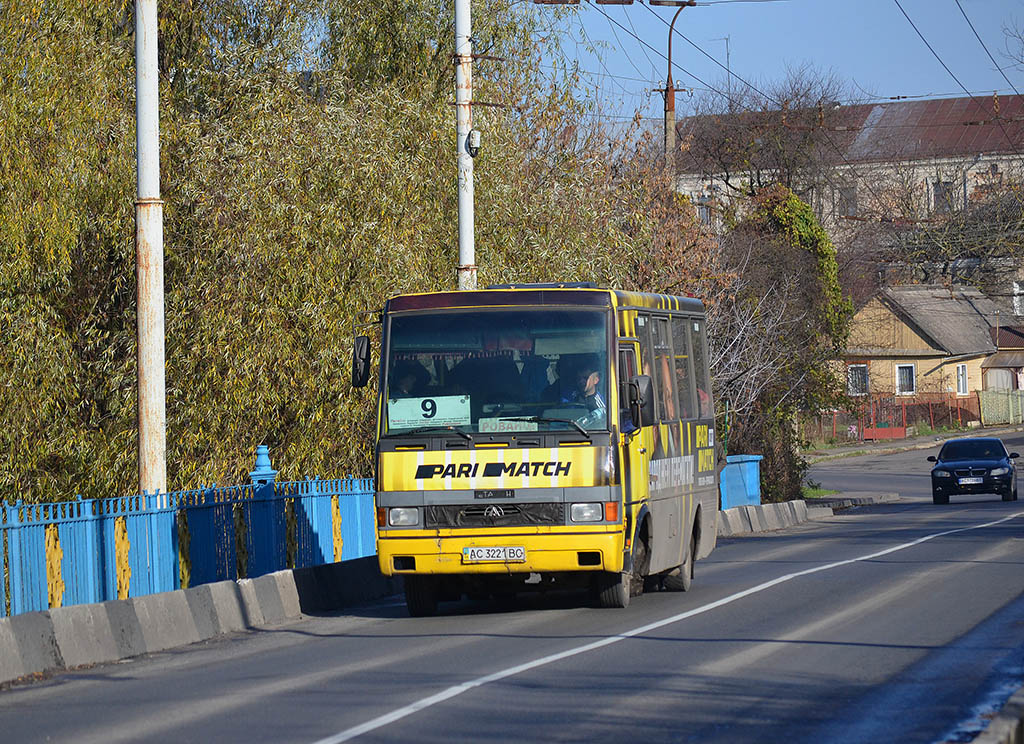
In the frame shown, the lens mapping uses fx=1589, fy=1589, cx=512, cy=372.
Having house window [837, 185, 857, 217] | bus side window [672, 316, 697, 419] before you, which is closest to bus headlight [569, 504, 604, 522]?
bus side window [672, 316, 697, 419]

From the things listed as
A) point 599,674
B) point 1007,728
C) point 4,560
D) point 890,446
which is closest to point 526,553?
point 599,674

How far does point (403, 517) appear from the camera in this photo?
14.4 meters

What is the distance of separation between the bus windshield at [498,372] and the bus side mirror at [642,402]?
320mm

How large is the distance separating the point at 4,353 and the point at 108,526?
7.29m

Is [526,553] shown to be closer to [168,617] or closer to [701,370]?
[168,617]

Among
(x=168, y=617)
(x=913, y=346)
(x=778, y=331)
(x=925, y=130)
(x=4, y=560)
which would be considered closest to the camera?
(x=4, y=560)

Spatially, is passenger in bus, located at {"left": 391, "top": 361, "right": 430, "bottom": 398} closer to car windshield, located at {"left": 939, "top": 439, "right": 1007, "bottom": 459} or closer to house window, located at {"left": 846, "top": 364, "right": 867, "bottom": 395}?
car windshield, located at {"left": 939, "top": 439, "right": 1007, "bottom": 459}

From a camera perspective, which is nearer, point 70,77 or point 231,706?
point 231,706

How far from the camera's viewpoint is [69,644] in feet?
38.5

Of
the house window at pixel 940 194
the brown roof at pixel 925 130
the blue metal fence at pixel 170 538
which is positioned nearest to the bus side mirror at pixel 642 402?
the blue metal fence at pixel 170 538

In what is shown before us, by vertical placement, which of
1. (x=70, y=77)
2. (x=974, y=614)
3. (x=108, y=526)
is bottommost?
(x=974, y=614)

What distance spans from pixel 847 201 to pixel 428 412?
205 feet

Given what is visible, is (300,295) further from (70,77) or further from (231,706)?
(231,706)

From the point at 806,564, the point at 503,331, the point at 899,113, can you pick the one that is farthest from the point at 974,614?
the point at 899,113
